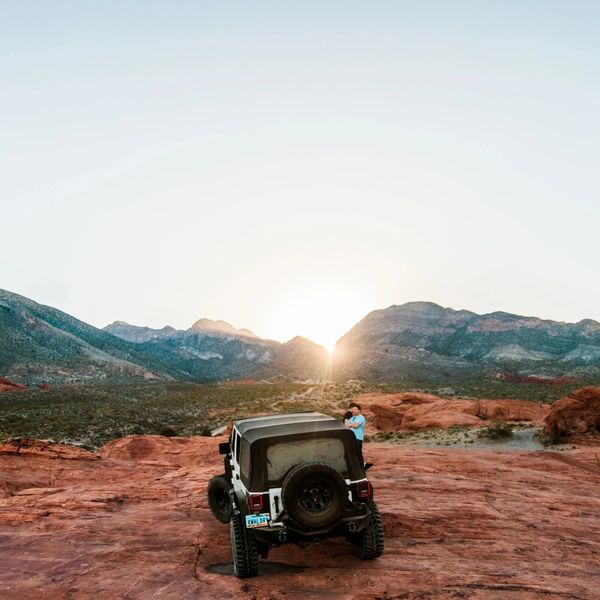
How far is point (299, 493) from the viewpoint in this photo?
6.70 m

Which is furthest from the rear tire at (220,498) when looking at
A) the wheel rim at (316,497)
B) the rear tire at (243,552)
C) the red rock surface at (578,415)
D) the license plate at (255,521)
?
the red rock surface at (578,415)

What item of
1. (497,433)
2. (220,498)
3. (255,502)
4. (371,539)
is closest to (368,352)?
(497,433)

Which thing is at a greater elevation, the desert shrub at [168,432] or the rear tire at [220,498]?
the rear tire at [220,498]

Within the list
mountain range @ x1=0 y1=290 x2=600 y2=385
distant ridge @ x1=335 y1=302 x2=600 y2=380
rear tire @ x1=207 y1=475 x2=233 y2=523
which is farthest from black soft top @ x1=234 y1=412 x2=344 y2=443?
distant ridge @ x1=335 y1=302 x2=600 y2=380

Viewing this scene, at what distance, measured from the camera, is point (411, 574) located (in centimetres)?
677

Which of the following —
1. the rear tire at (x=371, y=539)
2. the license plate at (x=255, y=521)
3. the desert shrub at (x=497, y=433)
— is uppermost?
the license plate at (x=255, y=521)

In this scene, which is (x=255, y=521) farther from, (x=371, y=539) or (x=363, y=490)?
(x=371, y=539)

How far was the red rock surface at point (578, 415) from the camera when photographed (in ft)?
79.0

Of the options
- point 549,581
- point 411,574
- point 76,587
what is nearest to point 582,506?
point 549,581

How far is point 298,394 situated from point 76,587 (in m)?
63.3

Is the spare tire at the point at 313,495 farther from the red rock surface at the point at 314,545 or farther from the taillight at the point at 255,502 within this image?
the red rock surface at the point at 314,545

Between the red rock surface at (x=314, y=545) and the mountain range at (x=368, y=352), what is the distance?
9010 cm

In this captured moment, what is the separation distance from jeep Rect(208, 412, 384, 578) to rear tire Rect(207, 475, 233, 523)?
186 cm

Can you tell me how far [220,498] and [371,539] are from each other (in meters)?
3.87
